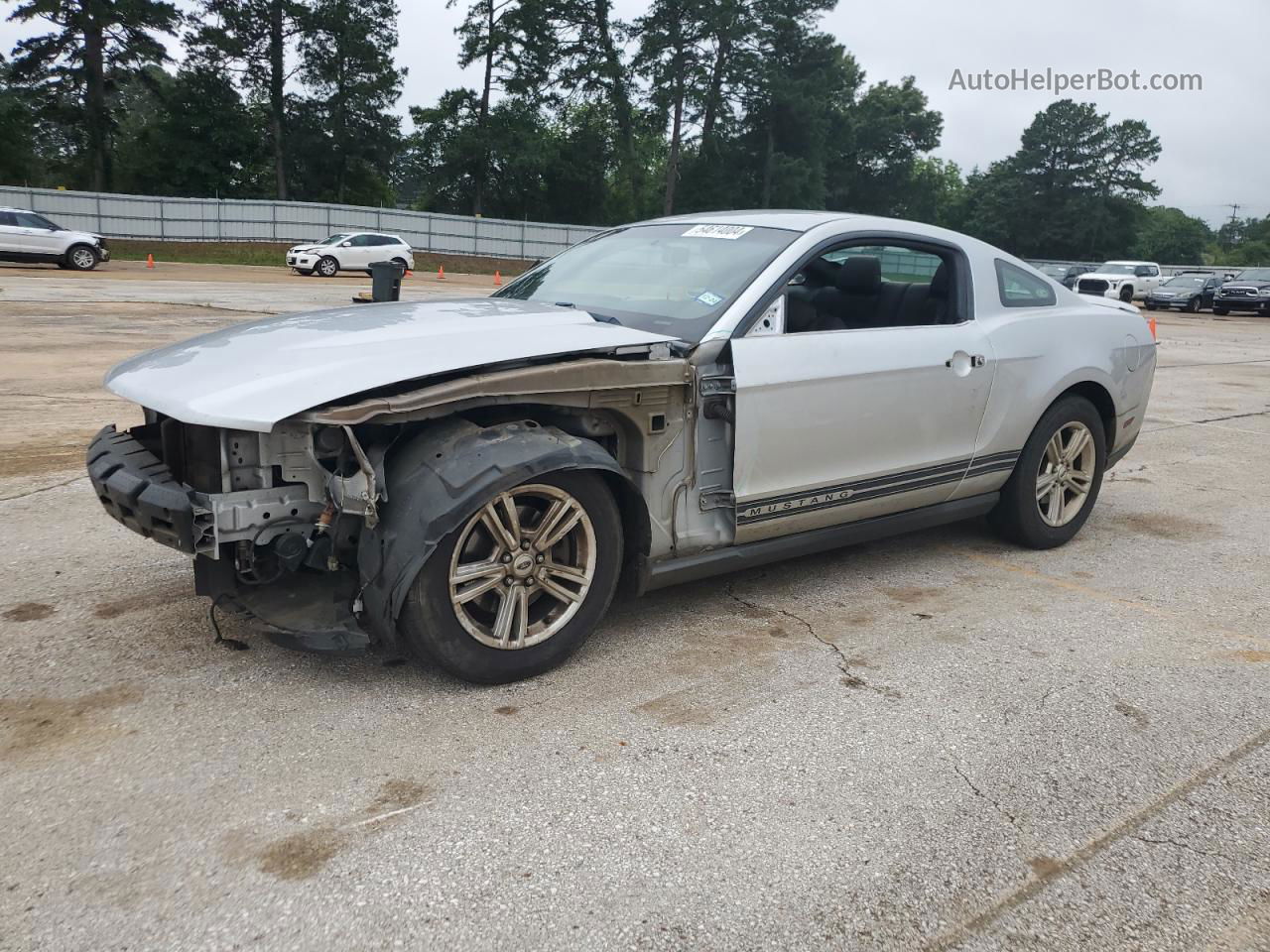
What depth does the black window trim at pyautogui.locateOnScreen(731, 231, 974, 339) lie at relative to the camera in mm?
3996

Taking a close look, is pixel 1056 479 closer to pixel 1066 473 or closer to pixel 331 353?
pixel 1066 473

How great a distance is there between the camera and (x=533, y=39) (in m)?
53.0

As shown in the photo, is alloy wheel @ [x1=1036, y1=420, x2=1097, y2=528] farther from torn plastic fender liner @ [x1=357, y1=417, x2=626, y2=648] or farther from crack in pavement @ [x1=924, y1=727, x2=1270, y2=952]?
torn plastic fender liner @ [x1=357, y1=417, x2=626, y2=648]

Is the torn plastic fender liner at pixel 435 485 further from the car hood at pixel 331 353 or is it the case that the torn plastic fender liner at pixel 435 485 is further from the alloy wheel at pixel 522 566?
the car hood at pixel 331 353

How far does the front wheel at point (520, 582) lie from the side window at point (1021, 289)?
256cm

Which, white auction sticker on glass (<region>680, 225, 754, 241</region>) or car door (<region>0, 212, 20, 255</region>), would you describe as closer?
white auction sticker on glass (<region>680, 225, 754, 241</region>)

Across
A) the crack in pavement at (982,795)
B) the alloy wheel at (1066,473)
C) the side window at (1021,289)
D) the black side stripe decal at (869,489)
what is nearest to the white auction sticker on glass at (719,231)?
the black side stripe decal at (869,489)

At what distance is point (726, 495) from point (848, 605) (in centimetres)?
88

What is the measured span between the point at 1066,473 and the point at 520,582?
325cm

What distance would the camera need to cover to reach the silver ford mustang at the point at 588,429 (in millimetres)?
3170

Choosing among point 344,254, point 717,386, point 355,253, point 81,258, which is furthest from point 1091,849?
point 355,253

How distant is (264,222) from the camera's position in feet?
128

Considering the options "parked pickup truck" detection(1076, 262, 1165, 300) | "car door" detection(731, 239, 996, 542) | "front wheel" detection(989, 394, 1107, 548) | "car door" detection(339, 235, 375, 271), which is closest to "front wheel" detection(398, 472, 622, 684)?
"car door" detection(731, 239, 996, 542)

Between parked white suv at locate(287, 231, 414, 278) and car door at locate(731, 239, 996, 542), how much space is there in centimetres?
2709
